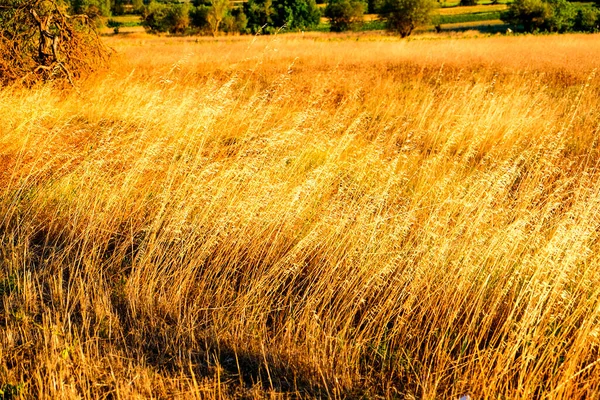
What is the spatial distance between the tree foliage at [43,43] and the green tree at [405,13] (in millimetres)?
27803

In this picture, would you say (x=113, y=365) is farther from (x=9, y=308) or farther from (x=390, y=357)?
(x=390, y=357)

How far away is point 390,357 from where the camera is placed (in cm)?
280

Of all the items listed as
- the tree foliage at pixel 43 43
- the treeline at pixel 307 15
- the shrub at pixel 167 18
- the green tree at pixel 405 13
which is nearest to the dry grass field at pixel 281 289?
the tree foliage at pixel 43 43

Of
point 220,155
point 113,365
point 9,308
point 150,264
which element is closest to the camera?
point 113,365

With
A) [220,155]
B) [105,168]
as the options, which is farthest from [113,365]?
[220,155]

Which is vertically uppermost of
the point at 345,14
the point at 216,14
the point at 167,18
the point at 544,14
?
the point at 216,14

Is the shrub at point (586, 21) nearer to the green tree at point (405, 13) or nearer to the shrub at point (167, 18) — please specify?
the green tree at point (405, 13)

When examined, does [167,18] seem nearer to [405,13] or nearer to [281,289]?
A: [405,13]

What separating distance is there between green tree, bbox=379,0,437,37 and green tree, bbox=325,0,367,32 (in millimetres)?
10682

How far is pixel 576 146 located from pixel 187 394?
592 cm

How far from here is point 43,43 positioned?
30.6 feet

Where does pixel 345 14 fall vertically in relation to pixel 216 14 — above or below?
below

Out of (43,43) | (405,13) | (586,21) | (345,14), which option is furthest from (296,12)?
(43,43)

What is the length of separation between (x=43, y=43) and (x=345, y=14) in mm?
40284
